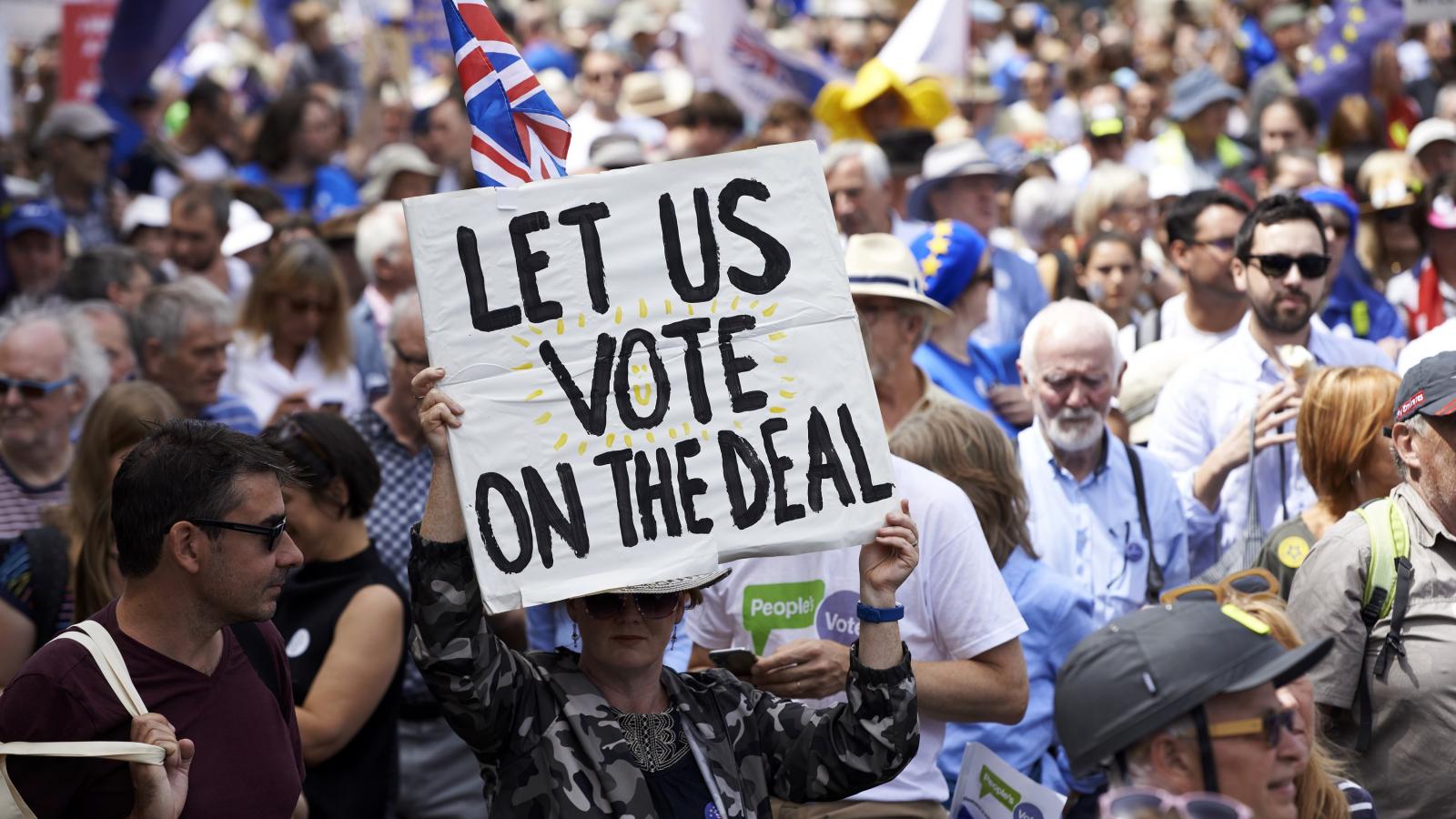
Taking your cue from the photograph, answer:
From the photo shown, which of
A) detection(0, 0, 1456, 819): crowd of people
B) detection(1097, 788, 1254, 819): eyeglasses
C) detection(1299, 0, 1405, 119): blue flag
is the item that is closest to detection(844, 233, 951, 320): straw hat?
detection(0, 0, 1456, 819): crowd of people

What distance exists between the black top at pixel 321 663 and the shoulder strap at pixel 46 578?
587 mm

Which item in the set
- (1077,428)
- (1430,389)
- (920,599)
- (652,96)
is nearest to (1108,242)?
(1077,428)

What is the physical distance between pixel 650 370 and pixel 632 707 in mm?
710

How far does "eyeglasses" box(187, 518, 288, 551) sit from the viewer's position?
365cm

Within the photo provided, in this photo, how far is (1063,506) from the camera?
5824mm

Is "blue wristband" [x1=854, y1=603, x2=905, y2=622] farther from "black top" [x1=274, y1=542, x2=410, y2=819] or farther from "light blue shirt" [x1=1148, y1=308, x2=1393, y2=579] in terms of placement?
"light blue shirt" [x1=1148, y1=308, x2=1393, y2=579]

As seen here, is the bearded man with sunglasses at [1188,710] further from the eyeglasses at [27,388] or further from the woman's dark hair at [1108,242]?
the woman's dark hair at [1108,242]

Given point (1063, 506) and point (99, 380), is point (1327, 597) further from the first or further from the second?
point (99, 380)

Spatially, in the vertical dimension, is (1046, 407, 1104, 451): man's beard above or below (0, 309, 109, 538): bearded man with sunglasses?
below

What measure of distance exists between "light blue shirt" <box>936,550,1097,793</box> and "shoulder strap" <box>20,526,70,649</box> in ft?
8.20

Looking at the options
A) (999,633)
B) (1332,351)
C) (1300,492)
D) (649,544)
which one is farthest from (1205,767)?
(1332,351)

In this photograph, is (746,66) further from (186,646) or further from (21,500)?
(186,646)

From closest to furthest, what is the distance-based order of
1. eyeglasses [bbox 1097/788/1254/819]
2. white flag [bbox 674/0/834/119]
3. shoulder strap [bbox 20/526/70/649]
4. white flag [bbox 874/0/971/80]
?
eyeglasses [bbox 1097/788/1254/819]
shoulder strap [bbox 20/526/70/649]
white flag [bbox 874/0/971/80]
white flag [bbox 674/0/834/119]

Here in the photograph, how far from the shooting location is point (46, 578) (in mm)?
4809
